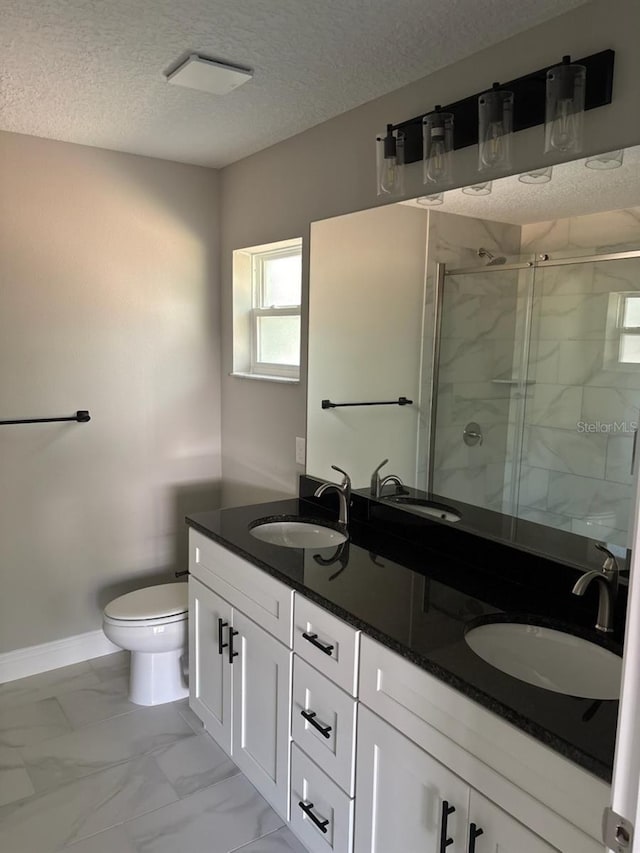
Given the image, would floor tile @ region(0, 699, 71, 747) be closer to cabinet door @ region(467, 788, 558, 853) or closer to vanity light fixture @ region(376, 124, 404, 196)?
cabinet door @ region(467, 788, 558, 853)

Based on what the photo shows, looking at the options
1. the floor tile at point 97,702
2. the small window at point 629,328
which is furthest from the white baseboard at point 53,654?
the small window at point 629,328

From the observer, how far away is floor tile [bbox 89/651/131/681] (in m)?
3.04

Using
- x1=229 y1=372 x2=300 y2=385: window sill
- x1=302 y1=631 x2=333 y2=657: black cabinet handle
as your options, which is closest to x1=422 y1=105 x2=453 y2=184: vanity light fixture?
x1=229 y1=372 x2=300 y2=385: window sill

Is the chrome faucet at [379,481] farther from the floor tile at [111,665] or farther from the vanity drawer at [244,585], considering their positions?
the floor tile at [111,665]

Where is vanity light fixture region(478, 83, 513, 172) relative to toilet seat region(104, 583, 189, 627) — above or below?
above

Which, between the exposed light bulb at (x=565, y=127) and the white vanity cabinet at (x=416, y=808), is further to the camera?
the exposed light bulb at (x=565, y=127)

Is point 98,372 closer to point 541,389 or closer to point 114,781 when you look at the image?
point 114,781

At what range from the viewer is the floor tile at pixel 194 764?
234 centimetres

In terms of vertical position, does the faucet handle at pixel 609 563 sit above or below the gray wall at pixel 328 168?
below

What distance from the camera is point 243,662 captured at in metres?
2.22

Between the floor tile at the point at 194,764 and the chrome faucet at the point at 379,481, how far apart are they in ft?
3.74

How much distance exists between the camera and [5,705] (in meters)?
2.78

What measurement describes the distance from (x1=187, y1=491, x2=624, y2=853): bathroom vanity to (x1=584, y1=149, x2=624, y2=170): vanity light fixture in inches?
41.1

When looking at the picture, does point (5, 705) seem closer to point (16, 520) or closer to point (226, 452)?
point (16, 520)
